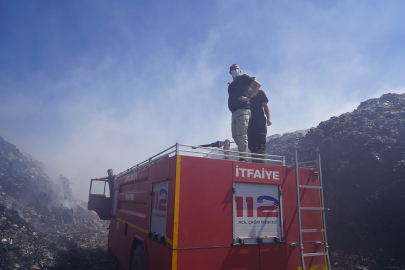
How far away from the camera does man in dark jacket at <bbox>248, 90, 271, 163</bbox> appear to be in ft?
18.5

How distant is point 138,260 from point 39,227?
465 inches

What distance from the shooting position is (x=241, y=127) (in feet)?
16.3

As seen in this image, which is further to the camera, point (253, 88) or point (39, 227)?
point (39, 227)

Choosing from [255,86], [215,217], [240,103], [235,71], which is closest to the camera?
[215,217]

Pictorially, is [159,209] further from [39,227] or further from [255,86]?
[39,227]

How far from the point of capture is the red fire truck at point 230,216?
3410 millimetres

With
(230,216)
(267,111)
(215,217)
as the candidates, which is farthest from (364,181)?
(215,217)

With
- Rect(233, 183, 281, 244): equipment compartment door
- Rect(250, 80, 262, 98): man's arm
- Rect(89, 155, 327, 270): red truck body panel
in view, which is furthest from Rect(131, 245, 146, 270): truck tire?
Rect(250, 80, 262, 98): man's arm

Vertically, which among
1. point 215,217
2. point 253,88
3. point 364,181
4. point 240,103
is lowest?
point 215,217

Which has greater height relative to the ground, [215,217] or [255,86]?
[255,86]

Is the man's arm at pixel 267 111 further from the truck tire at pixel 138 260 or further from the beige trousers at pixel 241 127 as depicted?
the truck tire at pixel 138 260

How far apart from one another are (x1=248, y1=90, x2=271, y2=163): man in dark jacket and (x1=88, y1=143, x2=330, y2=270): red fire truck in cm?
142

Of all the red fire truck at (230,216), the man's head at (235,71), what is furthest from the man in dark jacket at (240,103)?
the red fire truck at (230,216)

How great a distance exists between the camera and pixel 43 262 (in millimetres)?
8047
